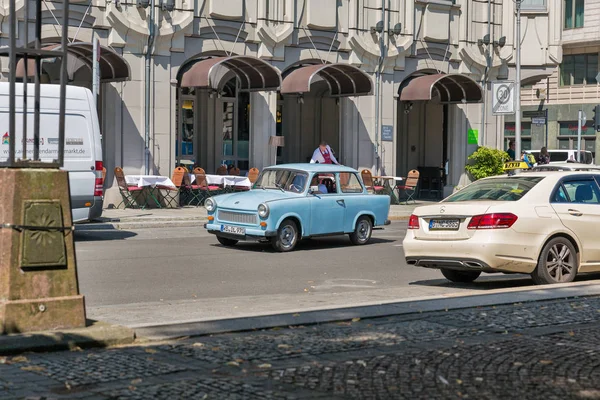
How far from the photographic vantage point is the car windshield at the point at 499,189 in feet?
42.1

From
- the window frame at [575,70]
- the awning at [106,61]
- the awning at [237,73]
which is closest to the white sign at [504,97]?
the awning at [237,73]

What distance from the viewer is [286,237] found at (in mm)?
17578

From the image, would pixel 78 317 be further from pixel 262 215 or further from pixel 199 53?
pixel 199 53

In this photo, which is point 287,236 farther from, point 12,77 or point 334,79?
point 334,79

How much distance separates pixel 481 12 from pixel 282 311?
87.1 feet

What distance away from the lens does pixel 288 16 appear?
29672 millimetres

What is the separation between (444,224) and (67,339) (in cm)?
594

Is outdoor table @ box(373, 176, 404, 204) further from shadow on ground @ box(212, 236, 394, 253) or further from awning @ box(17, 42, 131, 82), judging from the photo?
shadow on ground @ box(212, 236, 394, 253)

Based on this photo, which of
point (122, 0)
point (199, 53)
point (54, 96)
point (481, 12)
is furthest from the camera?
point (481, 12)

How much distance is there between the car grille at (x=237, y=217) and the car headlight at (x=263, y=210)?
0.17 m

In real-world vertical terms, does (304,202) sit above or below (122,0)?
below

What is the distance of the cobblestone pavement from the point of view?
6.66m

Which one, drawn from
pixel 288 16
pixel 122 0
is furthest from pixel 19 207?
pixel 288 16

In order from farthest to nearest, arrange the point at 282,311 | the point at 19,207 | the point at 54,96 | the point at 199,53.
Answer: the point at 199,53
the point at 54,96
the point at 282,311
the point at 19,207
